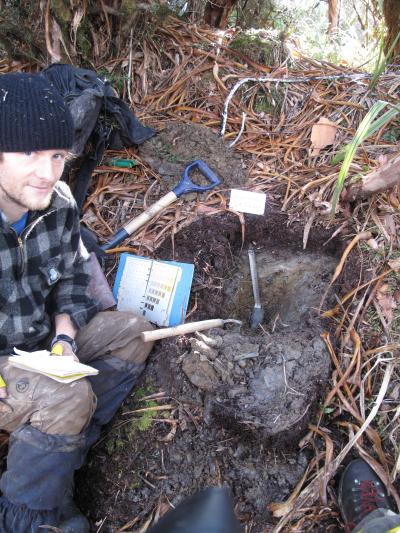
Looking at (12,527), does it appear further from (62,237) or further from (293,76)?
(293,76)

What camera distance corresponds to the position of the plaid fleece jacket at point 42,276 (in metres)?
1.89

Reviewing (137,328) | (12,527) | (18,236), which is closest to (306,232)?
(137,328)

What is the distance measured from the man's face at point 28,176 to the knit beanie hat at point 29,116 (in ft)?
0.12

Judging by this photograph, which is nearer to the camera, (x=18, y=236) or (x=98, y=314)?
(x=18, y=236)

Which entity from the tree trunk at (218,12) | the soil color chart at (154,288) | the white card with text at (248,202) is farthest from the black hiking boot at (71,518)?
the tree trunk at (218,12)

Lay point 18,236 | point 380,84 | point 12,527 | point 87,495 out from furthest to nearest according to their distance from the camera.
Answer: point 380,84 → point 87,495 → point 18,236 → point 12,527

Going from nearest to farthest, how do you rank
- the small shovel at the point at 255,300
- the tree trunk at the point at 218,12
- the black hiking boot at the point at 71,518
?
1. the black hiking boot at the point at 71,518
2. the small shovel at the point at 255,300
3. the tree trunk at the point at 218,12

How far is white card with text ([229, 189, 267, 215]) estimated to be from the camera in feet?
8.40

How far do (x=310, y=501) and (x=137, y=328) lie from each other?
1049 millimetres

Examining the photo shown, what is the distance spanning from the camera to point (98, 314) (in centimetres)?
226

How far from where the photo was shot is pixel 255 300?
8.37 feet

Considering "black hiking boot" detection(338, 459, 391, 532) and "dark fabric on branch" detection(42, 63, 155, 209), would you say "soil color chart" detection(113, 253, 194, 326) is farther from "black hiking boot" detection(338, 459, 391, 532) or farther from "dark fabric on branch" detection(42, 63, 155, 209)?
"black hiking boot" detection(338, 459, 391, 532)

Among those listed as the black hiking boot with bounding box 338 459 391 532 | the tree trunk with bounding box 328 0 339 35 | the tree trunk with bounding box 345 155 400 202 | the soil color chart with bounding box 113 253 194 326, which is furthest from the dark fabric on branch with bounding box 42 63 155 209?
the tree trunk with bounding box 328 0 339 35

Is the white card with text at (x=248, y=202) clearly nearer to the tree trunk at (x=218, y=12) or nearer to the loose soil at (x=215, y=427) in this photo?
the loose soil at (x=215, y=427)
